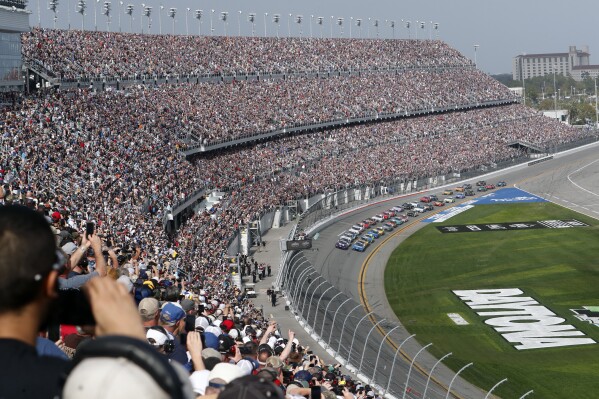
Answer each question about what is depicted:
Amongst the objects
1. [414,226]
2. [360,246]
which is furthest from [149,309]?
[414,226]

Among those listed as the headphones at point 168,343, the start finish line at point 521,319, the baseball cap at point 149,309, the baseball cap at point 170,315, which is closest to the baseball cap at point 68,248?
the baseball cap at point 170,315

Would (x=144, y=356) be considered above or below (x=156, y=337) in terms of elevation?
above

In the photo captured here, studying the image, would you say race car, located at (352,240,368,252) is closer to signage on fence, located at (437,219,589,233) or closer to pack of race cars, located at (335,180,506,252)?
pack of race cars, located at (335,180,506,252)

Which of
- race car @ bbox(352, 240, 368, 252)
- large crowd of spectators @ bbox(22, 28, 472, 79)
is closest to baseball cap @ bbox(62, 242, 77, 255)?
large crowd of spectators @ bbox(22, 28, 472, 79)

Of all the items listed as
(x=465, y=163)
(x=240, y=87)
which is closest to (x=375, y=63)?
(x=465, y=163)

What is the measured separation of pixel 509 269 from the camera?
57.9 meters

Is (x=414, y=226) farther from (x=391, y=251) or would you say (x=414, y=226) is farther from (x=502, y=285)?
(x=502, y=285)

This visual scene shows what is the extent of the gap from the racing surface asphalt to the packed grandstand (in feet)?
9.13

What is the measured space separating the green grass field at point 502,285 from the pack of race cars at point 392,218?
261cm

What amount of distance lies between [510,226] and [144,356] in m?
74.8

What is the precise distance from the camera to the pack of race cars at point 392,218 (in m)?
64.7

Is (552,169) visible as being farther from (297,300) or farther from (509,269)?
(297,300)

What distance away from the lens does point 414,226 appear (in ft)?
243

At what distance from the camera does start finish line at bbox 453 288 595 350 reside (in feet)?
130
